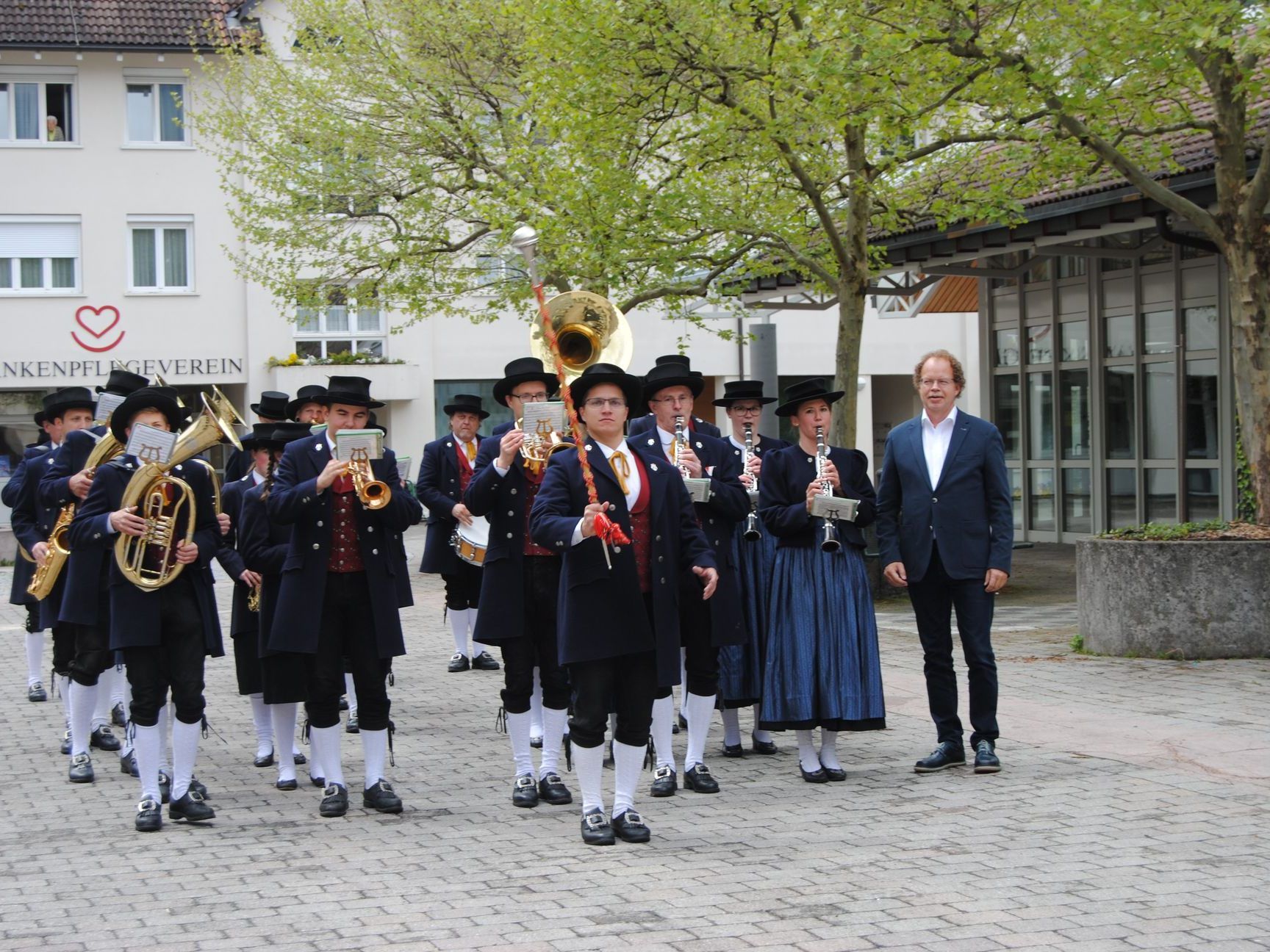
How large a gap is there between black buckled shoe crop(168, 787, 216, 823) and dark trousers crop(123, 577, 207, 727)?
0.35m

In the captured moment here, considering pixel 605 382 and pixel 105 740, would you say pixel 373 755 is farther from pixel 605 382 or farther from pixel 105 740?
pixel 105 740

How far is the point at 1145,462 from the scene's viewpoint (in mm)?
20141

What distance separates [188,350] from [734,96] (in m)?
22.9

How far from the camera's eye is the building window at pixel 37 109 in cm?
3431

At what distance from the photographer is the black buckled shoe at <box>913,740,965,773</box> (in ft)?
26.7

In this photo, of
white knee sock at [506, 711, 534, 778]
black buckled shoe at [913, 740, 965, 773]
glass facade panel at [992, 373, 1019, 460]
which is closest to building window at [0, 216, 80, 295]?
glass facade panel at [992, 373, 1019, 460]

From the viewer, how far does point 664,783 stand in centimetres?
789

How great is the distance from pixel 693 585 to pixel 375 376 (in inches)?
1149

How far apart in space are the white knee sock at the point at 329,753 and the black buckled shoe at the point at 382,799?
0.13 metres

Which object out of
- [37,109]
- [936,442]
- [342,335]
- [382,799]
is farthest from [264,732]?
[37,109]

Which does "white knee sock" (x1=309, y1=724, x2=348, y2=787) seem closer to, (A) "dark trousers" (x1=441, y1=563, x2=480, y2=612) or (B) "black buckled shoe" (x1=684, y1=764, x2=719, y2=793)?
(B) "black buckled shoe" (x1=684, y1=764, x2=719, y2=793)

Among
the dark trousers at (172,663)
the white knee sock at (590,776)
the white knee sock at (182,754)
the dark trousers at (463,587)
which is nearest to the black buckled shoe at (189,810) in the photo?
the white knee sock at (182,754)

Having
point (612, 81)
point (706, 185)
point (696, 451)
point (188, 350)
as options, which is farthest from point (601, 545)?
point (188, 350)

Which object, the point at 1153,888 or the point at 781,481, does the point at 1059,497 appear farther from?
the point at 1153,888
